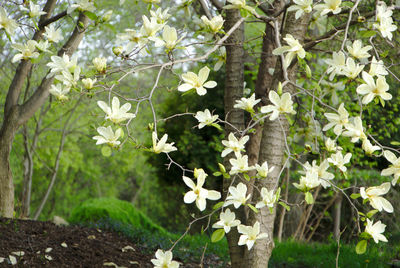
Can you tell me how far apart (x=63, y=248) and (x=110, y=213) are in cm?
199

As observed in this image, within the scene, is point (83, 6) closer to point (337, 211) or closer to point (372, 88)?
point (372, 88)

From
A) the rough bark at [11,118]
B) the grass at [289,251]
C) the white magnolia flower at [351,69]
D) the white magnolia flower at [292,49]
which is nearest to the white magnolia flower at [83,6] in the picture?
the white magnolia flower at [292,49]

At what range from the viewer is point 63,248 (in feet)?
11.3

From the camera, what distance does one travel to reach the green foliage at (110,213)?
5434 mm

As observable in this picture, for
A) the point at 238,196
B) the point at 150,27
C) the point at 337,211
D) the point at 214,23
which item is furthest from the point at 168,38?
the point at 337,211

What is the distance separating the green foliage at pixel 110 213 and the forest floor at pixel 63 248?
1286mm

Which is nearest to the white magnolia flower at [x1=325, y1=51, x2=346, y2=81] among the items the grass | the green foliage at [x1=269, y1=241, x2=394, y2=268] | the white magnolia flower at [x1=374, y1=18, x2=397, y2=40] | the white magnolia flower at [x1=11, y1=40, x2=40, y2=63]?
the white magnolia flower at [x1=374, y1=18, x2=397, y2=40]

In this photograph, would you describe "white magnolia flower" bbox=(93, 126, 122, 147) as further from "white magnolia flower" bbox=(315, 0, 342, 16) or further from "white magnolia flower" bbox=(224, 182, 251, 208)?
"white magnolia flower" bbox=(315, 0, 342, 16)

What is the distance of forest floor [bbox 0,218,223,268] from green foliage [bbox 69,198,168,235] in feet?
4.22

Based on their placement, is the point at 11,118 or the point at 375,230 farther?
the point at 11,118

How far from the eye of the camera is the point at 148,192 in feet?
41.4

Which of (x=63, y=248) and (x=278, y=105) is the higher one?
(x=278, y=105)

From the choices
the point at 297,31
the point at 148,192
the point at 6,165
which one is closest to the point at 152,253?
the point at 6,165

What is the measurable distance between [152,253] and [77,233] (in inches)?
27.7
